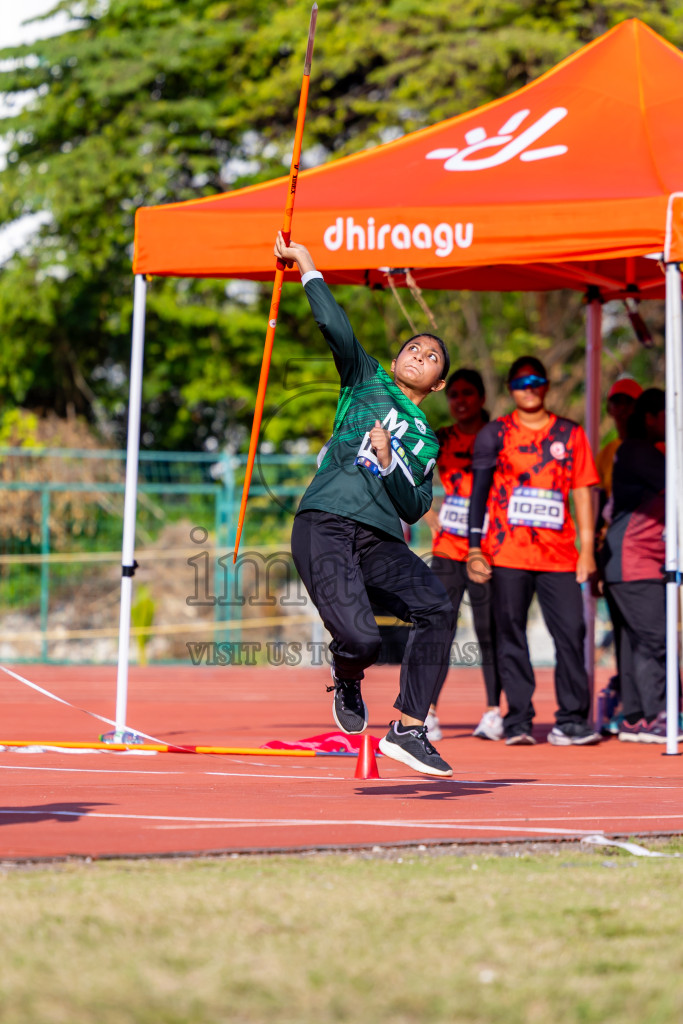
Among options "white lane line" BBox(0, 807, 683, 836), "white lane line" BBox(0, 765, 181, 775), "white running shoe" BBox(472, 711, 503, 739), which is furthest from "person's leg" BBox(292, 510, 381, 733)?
"white running shoe" BBox(472, 711, 503, 739)

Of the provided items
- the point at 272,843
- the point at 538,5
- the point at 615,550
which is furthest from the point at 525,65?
the point at 272,843

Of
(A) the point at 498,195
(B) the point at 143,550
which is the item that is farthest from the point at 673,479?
(B) the point at 143,550

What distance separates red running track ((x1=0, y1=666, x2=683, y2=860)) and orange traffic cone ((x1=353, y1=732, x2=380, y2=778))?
5 centimetres

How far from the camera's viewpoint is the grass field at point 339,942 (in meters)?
2.56

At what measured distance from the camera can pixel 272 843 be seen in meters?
4.33

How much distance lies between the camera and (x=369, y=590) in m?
5.55

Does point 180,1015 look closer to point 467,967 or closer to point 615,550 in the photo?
point 467,967

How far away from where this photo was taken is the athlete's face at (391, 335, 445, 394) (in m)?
5.48

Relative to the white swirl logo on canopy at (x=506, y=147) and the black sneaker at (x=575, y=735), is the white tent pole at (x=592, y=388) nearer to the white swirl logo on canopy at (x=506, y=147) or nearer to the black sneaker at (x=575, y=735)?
the black sneaker at (x=575, y=735)

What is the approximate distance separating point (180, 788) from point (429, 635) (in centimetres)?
128

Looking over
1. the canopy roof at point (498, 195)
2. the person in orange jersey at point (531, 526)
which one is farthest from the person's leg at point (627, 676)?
the canopy roof at point (498, 195)

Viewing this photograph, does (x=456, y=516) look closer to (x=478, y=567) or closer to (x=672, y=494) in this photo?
(x=478, y=567)

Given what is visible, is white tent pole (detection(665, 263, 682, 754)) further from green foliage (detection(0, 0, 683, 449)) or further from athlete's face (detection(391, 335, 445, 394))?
green foliage (detection(0, 0, 683, 449))

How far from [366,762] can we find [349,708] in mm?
424
